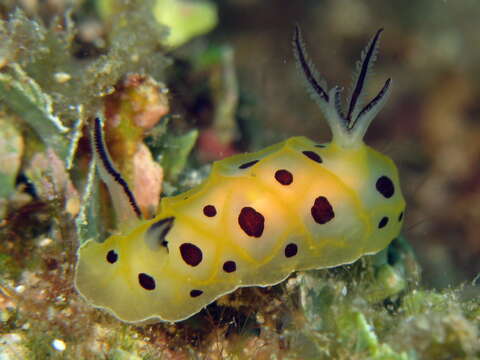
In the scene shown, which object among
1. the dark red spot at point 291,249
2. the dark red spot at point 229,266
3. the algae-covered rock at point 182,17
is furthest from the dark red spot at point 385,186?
the algae-covered rock at point 182,17

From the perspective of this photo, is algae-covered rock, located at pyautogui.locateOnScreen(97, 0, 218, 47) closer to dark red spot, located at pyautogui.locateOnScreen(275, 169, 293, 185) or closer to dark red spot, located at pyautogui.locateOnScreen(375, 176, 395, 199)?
dark red spot, located at pyautogui.locateOnScreen(275, 169, 293, 185)

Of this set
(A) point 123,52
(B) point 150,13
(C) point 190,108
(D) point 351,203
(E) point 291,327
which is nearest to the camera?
(E) point 291,327

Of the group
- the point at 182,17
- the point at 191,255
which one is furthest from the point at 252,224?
the point at 182,17

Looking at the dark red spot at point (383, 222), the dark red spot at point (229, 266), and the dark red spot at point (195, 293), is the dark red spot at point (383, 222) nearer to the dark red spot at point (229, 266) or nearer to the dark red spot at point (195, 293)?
the dark red spot at point (229, 266)

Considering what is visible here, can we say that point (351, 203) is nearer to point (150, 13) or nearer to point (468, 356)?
point (468, 356)

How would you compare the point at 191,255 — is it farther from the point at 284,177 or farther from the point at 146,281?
the point at 284,177

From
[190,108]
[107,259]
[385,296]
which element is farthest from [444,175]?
[107,259]
